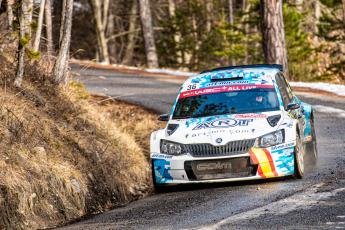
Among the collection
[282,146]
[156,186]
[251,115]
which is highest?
[251,115]

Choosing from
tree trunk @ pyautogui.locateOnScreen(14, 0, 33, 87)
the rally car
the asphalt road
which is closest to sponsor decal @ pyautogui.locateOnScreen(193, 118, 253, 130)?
the rally car

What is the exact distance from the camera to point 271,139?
1149 centimetres

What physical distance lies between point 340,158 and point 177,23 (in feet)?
116

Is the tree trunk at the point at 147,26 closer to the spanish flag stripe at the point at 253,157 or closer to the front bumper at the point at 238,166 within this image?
the front bumper at the point at 238,166

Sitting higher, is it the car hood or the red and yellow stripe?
the car hood

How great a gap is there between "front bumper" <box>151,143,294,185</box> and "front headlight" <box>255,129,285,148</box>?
7cm

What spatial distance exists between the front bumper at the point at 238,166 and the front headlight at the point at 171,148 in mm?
88

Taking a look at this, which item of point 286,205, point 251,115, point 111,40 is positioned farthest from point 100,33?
point 286,205

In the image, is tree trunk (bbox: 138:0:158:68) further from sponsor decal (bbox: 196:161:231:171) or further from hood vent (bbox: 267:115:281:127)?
sponsor decal (bbox: 196:161:231:171)

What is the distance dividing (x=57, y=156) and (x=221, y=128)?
2384mm

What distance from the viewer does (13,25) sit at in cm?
1425

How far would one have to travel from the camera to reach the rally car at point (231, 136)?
37.4 ft

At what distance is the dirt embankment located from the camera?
1048 cm

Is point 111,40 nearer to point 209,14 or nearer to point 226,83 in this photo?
point 209,14
